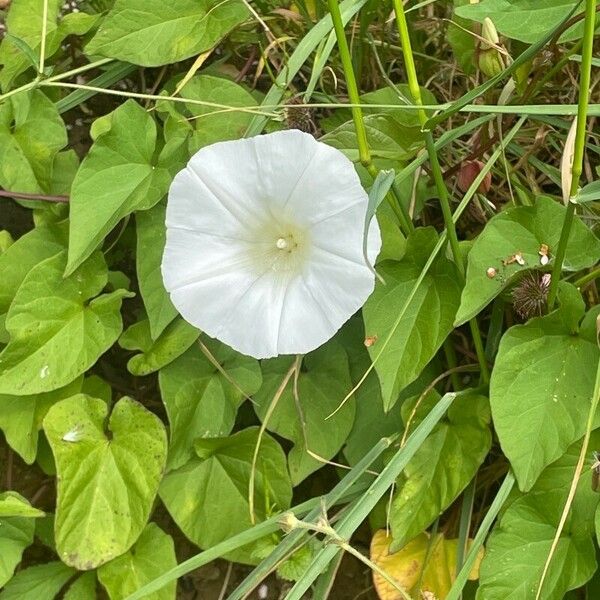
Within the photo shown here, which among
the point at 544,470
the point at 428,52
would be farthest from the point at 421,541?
the point at 428,52

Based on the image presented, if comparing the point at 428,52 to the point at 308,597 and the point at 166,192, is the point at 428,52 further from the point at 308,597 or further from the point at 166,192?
the point at 308,597

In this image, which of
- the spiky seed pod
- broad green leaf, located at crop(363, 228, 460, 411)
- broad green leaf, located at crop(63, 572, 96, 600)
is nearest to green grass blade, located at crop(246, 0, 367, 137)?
the spiky seed pod

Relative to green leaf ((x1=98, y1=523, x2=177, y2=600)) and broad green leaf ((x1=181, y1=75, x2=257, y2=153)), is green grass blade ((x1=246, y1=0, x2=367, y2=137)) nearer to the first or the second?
broad green leaf ((x1=181, y1=75, x2=257, y2=153))

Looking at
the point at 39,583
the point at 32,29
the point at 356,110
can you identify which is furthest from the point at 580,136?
the point at 39,583

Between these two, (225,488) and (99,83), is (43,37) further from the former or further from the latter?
(225,488)

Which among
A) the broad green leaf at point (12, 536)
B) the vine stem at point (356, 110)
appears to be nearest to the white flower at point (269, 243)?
the vine stem at point (356, 110)

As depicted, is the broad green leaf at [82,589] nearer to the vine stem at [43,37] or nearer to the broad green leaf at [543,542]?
the broad green leaf at [543,542]
